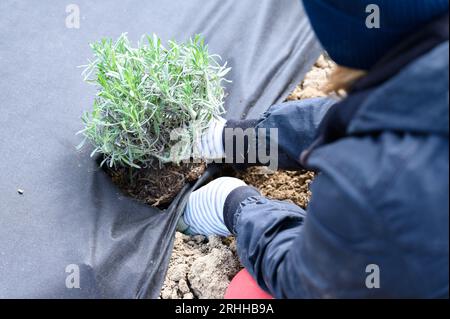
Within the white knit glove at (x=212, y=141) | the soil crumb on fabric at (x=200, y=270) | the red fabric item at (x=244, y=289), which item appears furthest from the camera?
the white knit glove at (x=212, y=141)

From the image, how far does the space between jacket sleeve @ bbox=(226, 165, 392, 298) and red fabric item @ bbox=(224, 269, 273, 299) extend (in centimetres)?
11

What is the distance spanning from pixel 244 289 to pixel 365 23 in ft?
2.38

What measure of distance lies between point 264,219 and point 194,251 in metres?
0.34

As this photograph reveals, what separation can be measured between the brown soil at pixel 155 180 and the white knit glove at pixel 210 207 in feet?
0.19

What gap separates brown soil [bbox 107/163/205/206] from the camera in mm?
1413

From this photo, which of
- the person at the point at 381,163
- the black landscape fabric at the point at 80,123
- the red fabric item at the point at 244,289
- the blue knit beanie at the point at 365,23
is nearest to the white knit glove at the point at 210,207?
the black landscape fabric at the point at 80,123

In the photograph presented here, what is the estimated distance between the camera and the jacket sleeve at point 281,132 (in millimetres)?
1338

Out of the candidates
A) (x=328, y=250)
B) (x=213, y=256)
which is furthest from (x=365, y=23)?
(x=213, y=256)

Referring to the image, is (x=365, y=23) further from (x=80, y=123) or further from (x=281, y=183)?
(x=80, y=123)

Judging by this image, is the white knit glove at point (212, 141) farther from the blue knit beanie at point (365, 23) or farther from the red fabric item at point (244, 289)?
the blue knit beanie at point (365, 23)

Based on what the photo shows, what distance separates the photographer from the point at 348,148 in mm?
768

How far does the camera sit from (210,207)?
4.50ft

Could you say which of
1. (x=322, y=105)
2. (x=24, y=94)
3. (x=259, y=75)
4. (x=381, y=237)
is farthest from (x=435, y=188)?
(x=24, y=94)
